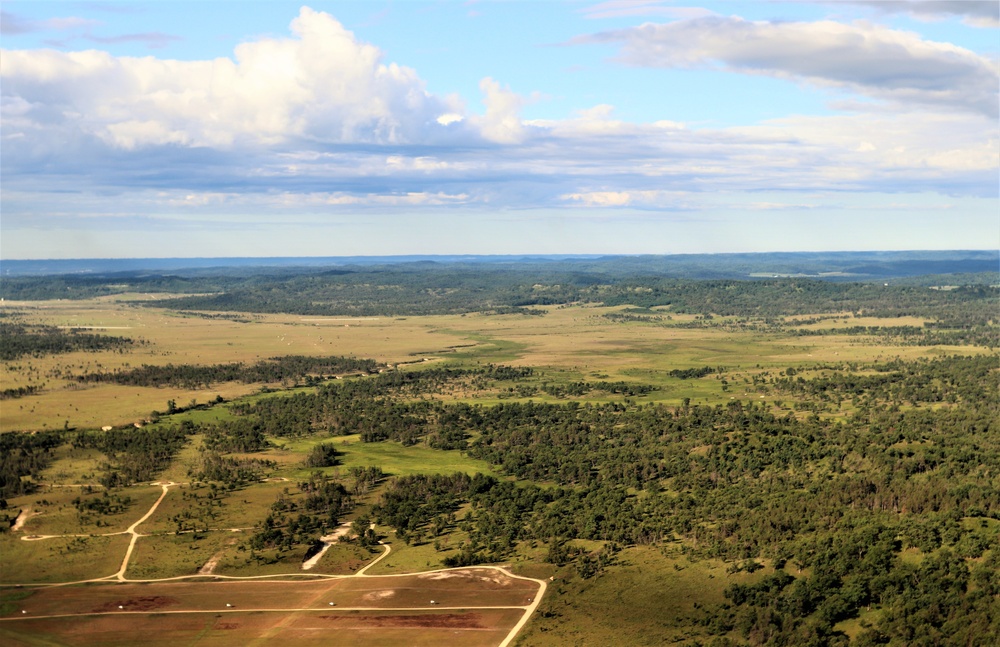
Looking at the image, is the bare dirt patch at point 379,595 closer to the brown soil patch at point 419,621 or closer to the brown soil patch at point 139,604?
the brown soil patch at point 419,621

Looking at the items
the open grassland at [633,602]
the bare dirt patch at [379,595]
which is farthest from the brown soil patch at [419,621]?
the open grassland at [633,602]

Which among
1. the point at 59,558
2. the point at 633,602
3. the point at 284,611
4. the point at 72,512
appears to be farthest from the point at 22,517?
the point at 633,602

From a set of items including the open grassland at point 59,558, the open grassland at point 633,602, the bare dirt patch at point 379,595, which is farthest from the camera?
the open grassland at point 59,558

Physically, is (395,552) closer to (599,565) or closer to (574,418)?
(599,565)

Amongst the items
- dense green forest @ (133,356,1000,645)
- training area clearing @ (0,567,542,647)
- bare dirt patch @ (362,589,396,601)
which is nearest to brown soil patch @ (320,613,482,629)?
training area clearing @ (0,567,542,647)

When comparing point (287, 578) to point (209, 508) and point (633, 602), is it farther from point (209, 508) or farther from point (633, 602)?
point (633, 602)

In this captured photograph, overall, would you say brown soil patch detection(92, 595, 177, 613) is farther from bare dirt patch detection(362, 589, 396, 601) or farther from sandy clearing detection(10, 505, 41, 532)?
sandy clearing detection(10, 505, 41, 532)

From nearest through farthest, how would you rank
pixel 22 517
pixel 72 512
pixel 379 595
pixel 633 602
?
pixel 633 602 → pixel 379 595 → pixel 22 517 → pixel 72 512

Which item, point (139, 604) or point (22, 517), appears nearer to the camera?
point (139, 604)
